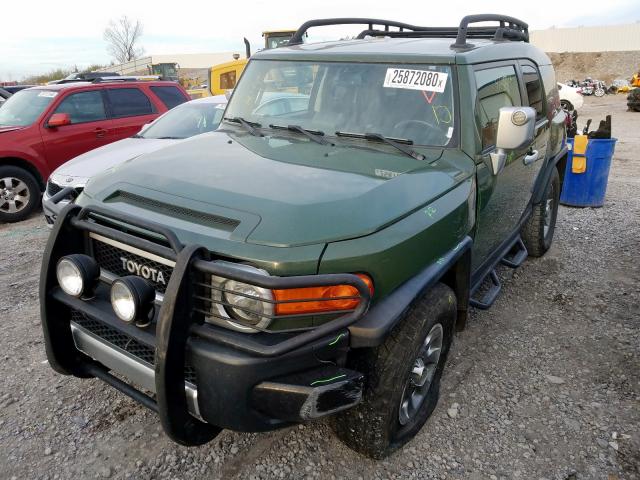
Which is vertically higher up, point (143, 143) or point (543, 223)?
point (143, 143)

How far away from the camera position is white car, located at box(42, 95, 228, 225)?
18.2ft

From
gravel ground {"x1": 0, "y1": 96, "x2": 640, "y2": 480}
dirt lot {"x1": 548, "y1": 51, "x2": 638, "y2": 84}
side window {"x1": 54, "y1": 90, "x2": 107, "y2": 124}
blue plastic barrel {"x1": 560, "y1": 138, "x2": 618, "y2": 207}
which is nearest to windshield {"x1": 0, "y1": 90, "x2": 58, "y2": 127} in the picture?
side window {"x1": 54, "y1": 90, "x2": 107, "y2": 124}

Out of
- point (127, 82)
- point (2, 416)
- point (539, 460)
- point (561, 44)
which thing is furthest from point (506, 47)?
point (561, 44)

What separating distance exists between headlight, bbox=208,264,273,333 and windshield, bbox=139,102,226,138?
480 centimetres

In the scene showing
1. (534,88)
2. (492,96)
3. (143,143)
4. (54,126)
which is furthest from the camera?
(54,126)

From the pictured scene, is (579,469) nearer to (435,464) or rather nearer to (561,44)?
(435,464)

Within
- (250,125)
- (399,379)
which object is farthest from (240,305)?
(250,125)

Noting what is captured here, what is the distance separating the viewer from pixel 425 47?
Result: 3295 mm

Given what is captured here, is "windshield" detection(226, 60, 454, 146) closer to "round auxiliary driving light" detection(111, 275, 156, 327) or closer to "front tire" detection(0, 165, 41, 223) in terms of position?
"round auxiliary driving light" detection(111, 275, 156, 327)

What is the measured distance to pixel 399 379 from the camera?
2.31 metres

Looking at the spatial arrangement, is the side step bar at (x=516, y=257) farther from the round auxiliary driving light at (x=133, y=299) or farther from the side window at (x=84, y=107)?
the side window at (x=84, y=107)

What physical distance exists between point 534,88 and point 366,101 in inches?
77.6

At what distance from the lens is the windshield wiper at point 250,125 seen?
11.0ft

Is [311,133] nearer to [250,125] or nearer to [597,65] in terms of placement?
[250,125]
